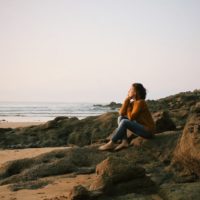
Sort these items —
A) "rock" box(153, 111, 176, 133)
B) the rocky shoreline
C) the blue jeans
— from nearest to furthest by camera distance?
the rocky shoreline, the blue jeans, "rock" box(153, 111, 176, 133)

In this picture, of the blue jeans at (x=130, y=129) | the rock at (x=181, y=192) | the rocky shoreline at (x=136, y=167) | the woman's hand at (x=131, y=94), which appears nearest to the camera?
the rock at (x=181, y=192)

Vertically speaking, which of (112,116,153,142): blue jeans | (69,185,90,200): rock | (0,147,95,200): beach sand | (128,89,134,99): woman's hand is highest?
(128,89,134,99): woman's hand

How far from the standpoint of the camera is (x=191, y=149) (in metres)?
6.99

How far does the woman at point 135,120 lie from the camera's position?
929 centimetres

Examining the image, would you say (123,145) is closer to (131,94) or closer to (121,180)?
(131,94)

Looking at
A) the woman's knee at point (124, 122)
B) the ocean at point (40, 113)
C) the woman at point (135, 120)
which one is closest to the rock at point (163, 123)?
the woman at point (135, 120)

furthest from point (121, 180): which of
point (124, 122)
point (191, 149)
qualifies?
point (124, 122)

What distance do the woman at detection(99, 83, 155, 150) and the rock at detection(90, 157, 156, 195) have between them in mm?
2767

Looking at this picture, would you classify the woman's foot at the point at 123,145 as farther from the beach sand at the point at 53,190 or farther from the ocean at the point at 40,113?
the ocean at the point at 40,113

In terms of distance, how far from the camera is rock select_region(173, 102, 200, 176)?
22.5 feet

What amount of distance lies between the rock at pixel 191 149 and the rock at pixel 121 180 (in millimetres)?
975

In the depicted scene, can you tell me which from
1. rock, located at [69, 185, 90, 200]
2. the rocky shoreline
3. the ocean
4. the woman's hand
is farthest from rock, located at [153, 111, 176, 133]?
the ocean

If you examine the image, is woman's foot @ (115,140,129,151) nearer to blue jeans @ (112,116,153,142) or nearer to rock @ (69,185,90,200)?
blue jeans @ (112,116,153,142)

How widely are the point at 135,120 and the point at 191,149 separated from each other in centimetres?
261
